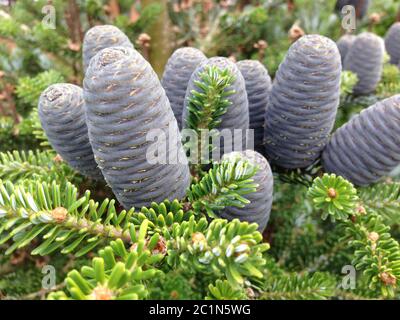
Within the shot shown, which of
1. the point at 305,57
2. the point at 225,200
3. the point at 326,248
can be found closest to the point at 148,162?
the point at 225,200

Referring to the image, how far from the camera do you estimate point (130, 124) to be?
0.39 m

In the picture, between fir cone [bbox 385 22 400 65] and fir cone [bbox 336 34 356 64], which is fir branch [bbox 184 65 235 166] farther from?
fir cone [bbox 385 22 400 65]

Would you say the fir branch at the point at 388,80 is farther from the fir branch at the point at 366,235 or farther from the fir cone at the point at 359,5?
the fir branch at the point at 366,235

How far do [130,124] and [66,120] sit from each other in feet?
0.42

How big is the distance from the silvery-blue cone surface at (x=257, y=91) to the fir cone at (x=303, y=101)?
0.08 feet

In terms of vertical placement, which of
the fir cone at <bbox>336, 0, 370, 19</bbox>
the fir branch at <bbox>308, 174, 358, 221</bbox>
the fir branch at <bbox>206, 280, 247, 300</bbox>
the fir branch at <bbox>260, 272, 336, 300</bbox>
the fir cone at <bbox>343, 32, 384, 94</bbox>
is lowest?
the fir branch at <bbox>260, 272, 336, 300</bbox>

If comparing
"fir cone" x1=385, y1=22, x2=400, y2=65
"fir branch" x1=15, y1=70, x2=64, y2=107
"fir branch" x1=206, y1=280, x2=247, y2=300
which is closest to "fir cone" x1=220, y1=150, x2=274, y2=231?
"fir branch" x1=206, y1=280, x2=247, y2=300

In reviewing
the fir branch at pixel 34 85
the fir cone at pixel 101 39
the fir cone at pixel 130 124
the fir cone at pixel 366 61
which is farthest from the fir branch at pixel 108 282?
the fir cone at pixel 366 61

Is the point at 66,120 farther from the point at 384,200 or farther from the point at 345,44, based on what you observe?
the point at 345,44

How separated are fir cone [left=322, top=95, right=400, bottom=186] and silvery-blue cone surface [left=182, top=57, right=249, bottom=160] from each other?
0.13m

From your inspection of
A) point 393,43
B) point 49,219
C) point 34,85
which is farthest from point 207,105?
point 393,43

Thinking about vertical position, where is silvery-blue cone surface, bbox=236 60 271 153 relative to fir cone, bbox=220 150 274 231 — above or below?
above

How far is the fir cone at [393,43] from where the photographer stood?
92 centimetres

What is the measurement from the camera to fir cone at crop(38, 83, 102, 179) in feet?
1.56
